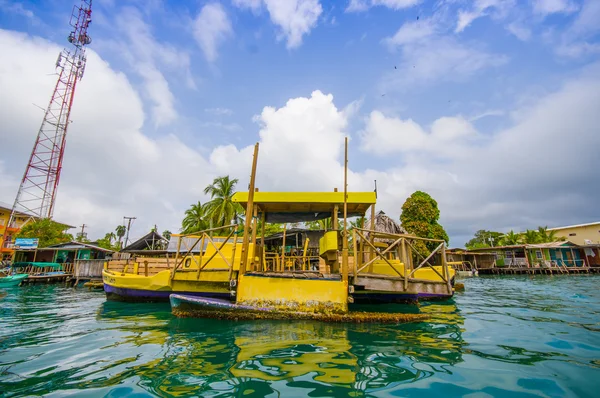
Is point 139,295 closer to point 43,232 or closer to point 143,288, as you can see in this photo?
point 143,288

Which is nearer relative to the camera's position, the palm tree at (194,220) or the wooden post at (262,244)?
the wooden post at (262,244)

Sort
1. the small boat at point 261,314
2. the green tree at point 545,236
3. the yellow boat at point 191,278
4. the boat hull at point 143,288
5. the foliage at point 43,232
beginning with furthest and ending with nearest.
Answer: the green tree at point 545,236
the foliage at point 43,232
the boat hull at point 143,288
the yellow boat at point 191,278
the small boat at point 261,314

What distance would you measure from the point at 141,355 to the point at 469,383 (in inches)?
177

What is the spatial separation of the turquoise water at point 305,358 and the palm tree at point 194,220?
23501mm

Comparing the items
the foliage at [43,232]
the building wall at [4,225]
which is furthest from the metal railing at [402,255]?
the building wall at [4,225]

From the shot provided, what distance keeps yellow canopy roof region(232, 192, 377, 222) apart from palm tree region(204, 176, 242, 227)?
19.4 m

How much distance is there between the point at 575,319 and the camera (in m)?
6.46

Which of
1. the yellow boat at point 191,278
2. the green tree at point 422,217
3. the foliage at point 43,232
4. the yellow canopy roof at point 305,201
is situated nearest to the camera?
the yellow boat at point 191,278

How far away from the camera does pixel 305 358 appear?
3982 millimetres

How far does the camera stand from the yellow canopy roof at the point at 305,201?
27.4 feet

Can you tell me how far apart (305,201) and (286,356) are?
4983 millimetres

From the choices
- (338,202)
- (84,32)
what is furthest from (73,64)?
(338,202)

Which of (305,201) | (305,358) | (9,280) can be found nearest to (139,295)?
(305,201)

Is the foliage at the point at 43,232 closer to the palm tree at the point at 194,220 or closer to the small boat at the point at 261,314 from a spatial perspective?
the palm tree at the point at 194,220
